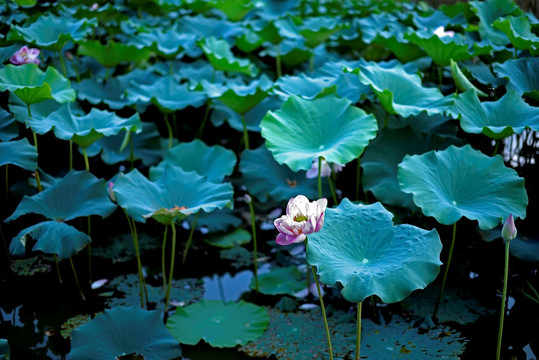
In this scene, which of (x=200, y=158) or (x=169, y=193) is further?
(x=200, y=158)

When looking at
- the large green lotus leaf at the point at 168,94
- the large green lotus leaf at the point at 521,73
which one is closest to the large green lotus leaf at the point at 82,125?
the large green lotus leaf at the point at 168,94

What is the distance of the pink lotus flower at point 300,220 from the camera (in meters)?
1.28

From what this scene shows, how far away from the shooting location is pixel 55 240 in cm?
167

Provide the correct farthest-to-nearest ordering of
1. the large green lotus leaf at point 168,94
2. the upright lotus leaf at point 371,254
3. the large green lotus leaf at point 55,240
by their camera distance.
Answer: the large green lotus leaf at point 168,94 < the large green lotus leaf at point 55,240 < the upright lotus leaf at point 371,254

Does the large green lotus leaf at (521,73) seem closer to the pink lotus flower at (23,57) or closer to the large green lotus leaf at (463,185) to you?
the large green lotus leaf at (463,185)

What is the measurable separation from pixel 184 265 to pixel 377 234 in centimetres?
105

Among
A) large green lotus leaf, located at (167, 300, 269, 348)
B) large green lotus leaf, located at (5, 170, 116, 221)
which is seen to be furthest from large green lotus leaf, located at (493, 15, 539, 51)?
large green lotus leaf, located at (5, 170, 116, 221)

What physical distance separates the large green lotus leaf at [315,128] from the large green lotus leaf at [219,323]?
548mm

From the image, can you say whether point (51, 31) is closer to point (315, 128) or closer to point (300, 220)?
point (315, 128)

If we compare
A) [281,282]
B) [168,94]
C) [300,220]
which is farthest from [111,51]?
[300,220]

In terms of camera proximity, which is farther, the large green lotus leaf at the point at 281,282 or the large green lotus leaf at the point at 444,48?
the large green lotus leaf at the point at 444,48

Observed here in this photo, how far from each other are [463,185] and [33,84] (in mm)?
1651

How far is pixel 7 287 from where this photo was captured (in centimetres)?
199

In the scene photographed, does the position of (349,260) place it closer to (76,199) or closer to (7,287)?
(76,199)
